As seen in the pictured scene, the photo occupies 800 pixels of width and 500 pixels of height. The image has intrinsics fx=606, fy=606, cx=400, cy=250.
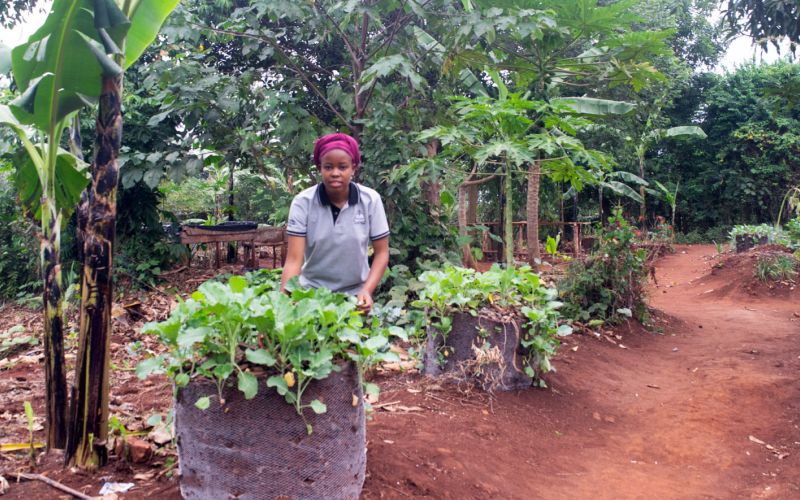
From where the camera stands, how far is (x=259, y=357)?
2.13m

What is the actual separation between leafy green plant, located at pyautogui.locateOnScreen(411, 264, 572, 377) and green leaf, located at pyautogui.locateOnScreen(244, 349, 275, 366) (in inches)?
85.5

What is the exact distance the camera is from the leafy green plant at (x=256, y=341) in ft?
7.05

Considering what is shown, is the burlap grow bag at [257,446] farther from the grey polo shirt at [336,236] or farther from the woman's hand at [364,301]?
the grey polo shirt at [336,236]

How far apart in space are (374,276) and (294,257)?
0.43 metres

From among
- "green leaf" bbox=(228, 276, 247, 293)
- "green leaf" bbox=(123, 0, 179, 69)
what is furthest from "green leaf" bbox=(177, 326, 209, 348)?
"green leaf" bbox=(123, 0, 179, 69)

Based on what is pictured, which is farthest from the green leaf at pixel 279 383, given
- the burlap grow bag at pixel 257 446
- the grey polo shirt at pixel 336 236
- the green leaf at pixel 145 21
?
the green leaf at pixel 145 21

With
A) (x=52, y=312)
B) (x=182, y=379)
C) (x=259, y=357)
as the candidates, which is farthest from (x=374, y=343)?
(x=52, y=312)

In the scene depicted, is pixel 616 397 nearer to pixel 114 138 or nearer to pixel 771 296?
pixel 114 138

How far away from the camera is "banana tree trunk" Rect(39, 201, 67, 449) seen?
2.60 m

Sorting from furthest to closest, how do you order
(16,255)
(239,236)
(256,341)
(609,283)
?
(239,236) → (16,255) → (609,283) → (256,341)

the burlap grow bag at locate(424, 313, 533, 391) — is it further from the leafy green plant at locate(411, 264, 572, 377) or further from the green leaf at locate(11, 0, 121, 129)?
the green leaf at locate(11, 0, 121, 129)

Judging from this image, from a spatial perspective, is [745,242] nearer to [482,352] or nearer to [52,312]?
[482,352]

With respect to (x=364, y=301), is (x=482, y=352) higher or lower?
lower

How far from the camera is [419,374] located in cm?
459
